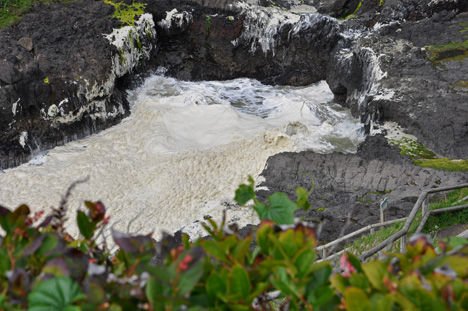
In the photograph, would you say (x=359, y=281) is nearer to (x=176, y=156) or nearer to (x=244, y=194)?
(x=244, y=194)

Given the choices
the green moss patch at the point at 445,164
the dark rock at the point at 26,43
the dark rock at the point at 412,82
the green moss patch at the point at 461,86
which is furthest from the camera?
the dark rock at the point at 26,43

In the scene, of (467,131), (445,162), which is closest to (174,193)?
(445,162)

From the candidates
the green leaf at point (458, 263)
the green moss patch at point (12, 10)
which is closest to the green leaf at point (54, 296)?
the green leaf at point (458, 263)

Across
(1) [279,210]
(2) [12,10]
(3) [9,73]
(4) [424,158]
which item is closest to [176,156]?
(3) [9,73]

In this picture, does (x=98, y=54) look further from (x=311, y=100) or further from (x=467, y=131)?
(x=467, y=131)

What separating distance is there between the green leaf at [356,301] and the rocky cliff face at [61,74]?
38.4 ft

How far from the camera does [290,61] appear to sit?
16531 millimetres

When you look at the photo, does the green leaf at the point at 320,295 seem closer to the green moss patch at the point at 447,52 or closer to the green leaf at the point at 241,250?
the green leaf at the point at 241,250

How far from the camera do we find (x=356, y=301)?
1.21 m

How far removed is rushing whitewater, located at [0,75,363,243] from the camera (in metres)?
9.61

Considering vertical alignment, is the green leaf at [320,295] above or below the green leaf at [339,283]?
below

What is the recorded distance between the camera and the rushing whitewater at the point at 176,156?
961 centimetres

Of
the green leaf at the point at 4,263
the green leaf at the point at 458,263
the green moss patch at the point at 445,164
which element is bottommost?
the green moss patch at the point at 445,164

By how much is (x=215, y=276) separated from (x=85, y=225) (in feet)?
1.90
